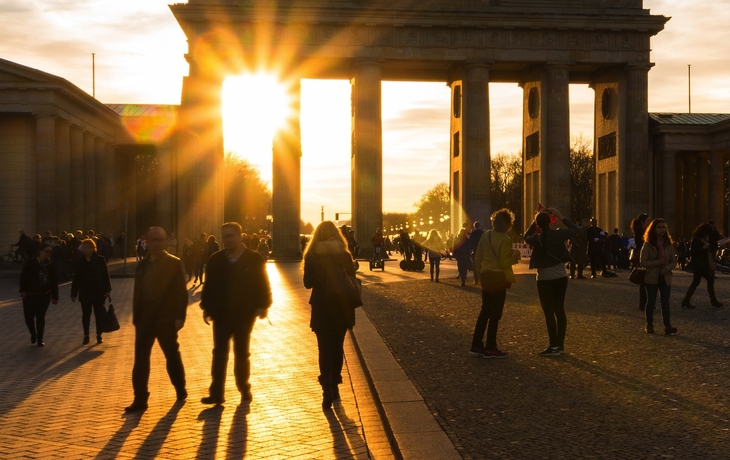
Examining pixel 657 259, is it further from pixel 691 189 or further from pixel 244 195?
pixel 244 195

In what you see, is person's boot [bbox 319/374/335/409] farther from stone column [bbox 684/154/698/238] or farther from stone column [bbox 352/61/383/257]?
stone column [bbox 684/154/698/238]

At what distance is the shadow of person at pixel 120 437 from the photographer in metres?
7.84

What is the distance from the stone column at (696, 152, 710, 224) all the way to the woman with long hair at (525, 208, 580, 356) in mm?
62925

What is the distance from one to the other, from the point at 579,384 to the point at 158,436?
428 cm

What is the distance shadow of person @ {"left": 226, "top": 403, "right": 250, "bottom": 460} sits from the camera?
307 inches

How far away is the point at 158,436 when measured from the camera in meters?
8.54

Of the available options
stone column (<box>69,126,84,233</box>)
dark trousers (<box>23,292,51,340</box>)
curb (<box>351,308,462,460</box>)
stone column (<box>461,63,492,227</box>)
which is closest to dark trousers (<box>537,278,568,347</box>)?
curb (<box>351,308,462,460</box>)

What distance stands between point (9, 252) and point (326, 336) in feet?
148

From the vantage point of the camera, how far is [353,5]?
58156 millimetres

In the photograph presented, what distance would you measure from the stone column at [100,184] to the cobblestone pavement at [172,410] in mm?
49892

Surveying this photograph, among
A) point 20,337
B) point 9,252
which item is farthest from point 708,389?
point 9,252

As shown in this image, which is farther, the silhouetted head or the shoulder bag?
the shoulder bag

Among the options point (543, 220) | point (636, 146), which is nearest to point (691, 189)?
point (636, 146)

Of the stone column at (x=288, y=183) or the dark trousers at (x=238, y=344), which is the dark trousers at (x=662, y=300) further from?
the stone column at (x=288, y=183)
